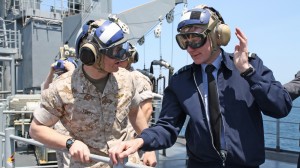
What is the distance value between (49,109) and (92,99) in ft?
0.80

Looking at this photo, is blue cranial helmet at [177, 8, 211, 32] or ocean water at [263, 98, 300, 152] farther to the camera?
ocean water at [263, 98, 300, 152]

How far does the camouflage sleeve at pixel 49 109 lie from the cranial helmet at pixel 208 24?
2.57 feet

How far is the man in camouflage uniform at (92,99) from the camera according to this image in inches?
77.5

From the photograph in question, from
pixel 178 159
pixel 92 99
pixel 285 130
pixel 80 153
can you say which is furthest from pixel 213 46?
pixel 285 130

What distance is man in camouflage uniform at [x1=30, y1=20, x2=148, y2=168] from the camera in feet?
6.46

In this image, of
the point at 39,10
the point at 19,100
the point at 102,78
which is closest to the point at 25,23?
the point at 39,10

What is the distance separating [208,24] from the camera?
6.09 ft

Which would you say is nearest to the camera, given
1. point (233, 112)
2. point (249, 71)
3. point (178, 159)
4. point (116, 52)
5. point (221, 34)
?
point (249, 71)

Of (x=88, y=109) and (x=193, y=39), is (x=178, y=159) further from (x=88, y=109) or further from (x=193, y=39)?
(x=193, y=39)

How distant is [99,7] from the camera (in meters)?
16.5

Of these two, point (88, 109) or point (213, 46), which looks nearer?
point (213, 46)

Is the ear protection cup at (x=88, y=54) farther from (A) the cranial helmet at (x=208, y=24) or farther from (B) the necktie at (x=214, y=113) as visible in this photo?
(B) the necktie at (x=214, y=113)

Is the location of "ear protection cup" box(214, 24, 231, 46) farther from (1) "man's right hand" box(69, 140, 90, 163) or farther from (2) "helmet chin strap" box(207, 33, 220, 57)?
(1) "man's right hand" box(69, 140, 90, 163)

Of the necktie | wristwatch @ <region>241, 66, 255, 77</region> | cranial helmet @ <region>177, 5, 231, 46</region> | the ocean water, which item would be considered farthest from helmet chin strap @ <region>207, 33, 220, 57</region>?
the ocean water
